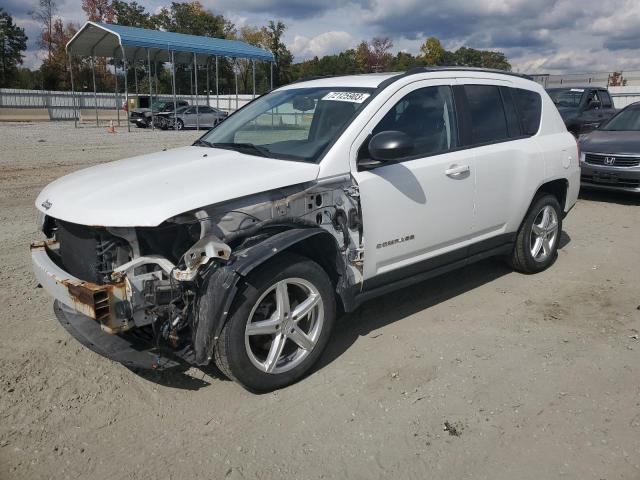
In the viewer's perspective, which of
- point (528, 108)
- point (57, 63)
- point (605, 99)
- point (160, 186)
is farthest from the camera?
point (57, 63)

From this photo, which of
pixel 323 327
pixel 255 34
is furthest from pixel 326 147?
pixel 255 34

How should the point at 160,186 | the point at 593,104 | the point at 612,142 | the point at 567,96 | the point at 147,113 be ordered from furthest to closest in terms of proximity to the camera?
the point at 147,113 → the point at 567,96 → the point at 593,104 → the point at 612,142 → the point at 160,186

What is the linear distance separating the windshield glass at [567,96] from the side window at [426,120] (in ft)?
45.1

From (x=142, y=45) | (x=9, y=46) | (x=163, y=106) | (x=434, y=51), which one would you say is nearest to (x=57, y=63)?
(x=9, y=46)

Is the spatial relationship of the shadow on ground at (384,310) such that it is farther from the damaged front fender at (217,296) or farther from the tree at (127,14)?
the tree at (127,14)

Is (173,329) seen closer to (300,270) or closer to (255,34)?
(300,270)

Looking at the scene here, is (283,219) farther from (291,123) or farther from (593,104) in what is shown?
(593,104)

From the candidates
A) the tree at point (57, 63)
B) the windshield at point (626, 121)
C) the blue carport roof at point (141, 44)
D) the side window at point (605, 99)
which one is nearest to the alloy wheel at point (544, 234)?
the windshield at point (626, 121)

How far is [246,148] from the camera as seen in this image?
4086mm

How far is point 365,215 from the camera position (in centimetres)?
365

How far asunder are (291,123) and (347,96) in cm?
52

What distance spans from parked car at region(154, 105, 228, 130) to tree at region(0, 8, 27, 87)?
38.3 metres

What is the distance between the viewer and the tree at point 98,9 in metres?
59.1

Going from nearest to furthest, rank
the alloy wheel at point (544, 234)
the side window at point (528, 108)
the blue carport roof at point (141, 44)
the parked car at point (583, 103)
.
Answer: the side window at point (528, 108) → the alloy wheel at point (544, 234) → the parked car at point (583, 103) → the blue carport roof at point (141, 44)
